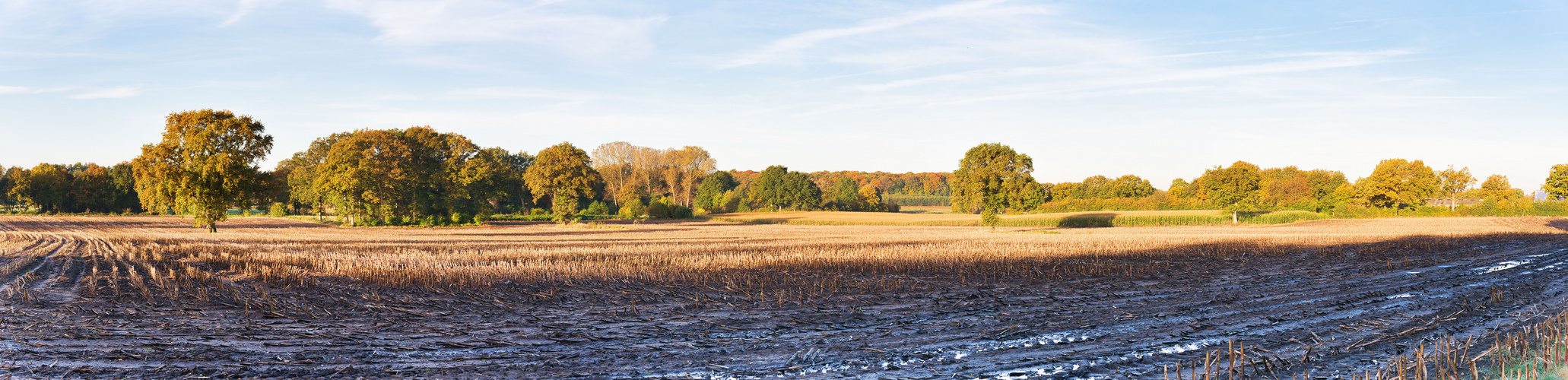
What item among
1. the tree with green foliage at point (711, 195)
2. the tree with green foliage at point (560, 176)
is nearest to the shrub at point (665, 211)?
the tree with green foliage at point (711, 195)

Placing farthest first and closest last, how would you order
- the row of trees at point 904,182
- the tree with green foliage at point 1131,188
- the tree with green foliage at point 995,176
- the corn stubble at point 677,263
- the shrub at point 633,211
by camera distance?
the row of trees at point 904,182 → the tree with green foliage at point 1131,188 → the shrub at point 633,211 → the tree with green foliage at point 995,176 → the corn stubble at point 677,263

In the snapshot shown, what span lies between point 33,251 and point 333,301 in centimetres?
2013

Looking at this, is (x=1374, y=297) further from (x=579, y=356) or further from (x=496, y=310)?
(x=496, y=310)

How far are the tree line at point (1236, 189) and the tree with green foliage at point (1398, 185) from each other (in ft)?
0.27

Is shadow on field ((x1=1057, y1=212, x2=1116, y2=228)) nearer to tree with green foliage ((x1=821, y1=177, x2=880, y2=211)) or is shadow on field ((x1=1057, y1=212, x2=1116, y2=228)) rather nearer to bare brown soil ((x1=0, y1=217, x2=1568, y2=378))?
tree with green foliage ((x1=821, y1=177, x2=880, y2=211))

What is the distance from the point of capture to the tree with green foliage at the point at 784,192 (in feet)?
340

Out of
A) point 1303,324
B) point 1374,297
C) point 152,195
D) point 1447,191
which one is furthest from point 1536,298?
point 1447,191

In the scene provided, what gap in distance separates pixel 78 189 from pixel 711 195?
7649cm

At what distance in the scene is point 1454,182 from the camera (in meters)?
88.2

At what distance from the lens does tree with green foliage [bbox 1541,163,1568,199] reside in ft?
268

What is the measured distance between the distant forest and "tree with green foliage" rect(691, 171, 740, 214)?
224mm

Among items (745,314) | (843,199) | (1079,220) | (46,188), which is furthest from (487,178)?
(46,188)

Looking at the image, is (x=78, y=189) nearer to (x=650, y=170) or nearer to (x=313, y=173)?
(x=313, y=173)

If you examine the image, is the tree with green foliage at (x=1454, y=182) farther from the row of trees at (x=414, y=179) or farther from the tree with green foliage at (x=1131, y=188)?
the row of trees at (x=414, y=179)
